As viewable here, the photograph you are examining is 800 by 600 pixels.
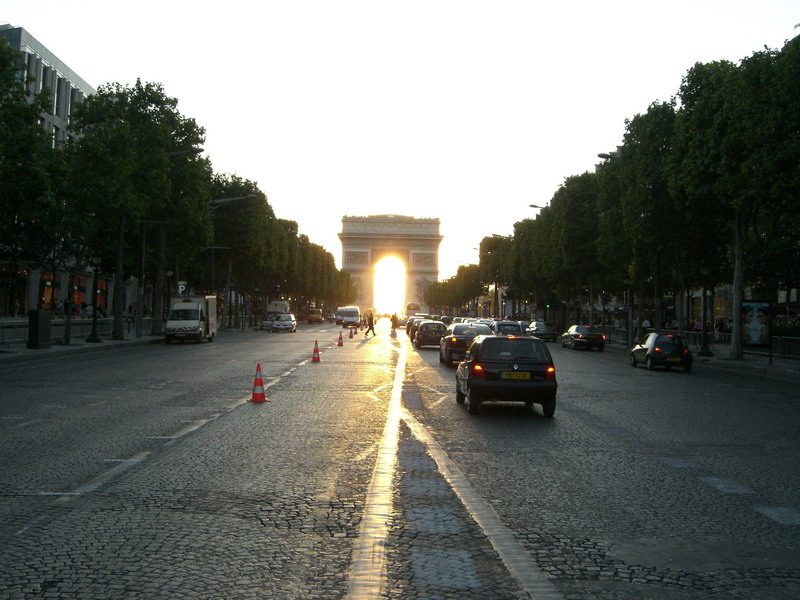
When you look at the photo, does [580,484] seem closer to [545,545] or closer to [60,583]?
[545,545]

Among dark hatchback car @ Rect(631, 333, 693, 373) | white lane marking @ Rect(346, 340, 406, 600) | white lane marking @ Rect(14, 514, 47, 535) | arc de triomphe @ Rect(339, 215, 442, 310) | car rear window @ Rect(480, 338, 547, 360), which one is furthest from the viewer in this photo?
arc de triomphe @ Rect(339, 215, 442, 310)

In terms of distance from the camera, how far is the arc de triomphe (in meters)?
161

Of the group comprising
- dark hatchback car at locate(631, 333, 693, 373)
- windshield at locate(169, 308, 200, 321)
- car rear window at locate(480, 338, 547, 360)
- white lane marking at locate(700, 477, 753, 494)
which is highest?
windshield at locate(169, 308, 200, 321)

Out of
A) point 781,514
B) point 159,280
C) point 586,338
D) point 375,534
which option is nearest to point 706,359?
point 586,338

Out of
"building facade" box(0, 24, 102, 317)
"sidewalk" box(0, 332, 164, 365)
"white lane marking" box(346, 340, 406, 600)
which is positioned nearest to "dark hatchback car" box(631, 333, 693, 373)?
"sidewalk" box(0, 332, 164, 365)

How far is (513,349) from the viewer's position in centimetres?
1527

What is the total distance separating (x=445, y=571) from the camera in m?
→ 5.61

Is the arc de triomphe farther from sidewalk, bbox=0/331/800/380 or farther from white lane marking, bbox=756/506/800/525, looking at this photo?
white lane marking, bbox=756/506/800/525

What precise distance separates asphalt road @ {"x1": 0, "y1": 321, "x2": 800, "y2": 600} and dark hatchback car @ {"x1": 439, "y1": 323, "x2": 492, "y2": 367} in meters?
11.6

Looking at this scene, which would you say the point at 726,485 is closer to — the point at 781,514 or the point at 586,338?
the point at 781,514

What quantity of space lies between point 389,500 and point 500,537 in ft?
4.73

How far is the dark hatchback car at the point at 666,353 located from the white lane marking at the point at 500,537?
2228cm

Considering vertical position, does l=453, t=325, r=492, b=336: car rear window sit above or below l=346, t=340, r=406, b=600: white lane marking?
above

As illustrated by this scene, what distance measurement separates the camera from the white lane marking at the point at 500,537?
17.5ft
